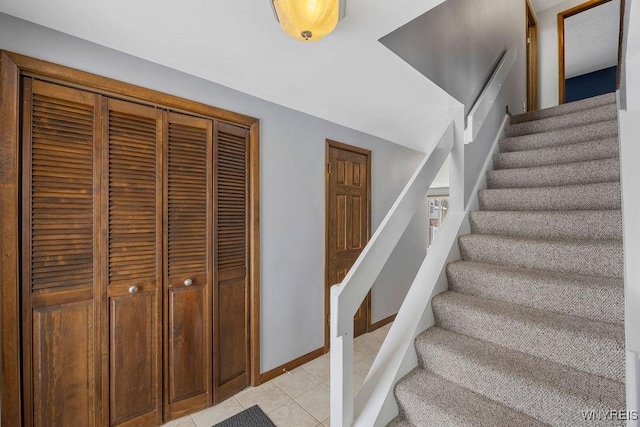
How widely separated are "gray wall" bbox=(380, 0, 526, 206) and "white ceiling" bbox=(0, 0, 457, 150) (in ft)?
0.31

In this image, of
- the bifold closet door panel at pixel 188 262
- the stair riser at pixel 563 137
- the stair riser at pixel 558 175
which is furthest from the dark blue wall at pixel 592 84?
the bifold closet door panel at pixel 188 262

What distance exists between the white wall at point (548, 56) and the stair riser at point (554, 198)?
3.23 meters

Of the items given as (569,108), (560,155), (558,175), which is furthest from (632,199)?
(569,108)

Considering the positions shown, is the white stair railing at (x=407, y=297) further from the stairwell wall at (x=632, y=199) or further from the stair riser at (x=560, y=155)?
the stairwell wall at (x=632, y=199)

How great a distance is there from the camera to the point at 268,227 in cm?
221

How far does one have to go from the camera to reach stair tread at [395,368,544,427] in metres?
1.04

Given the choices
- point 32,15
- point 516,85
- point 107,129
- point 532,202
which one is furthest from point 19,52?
point 516,85

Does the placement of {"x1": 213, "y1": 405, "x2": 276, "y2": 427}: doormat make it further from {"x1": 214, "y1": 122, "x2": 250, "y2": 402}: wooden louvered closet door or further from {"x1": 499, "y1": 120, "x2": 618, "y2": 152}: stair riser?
{"x1": 499, "y1": 120, "x2": 618, "y2": 152}: stair riser

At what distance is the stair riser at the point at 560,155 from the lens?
6.10 feet

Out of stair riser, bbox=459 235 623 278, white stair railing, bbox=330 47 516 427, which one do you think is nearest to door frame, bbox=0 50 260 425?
white stair railing, bbox=330 47 516 427

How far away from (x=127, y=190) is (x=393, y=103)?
1902 mm

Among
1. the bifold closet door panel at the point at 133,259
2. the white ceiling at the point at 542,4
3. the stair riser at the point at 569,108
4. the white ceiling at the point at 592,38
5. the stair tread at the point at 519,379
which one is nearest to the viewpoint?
the stair tread at the point at 519,379

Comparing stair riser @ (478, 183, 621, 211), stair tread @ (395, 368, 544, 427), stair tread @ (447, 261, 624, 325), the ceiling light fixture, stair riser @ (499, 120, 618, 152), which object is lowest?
stair tread @ (395, 368, 544, 427)

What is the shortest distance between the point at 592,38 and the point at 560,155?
3988 millimetres
